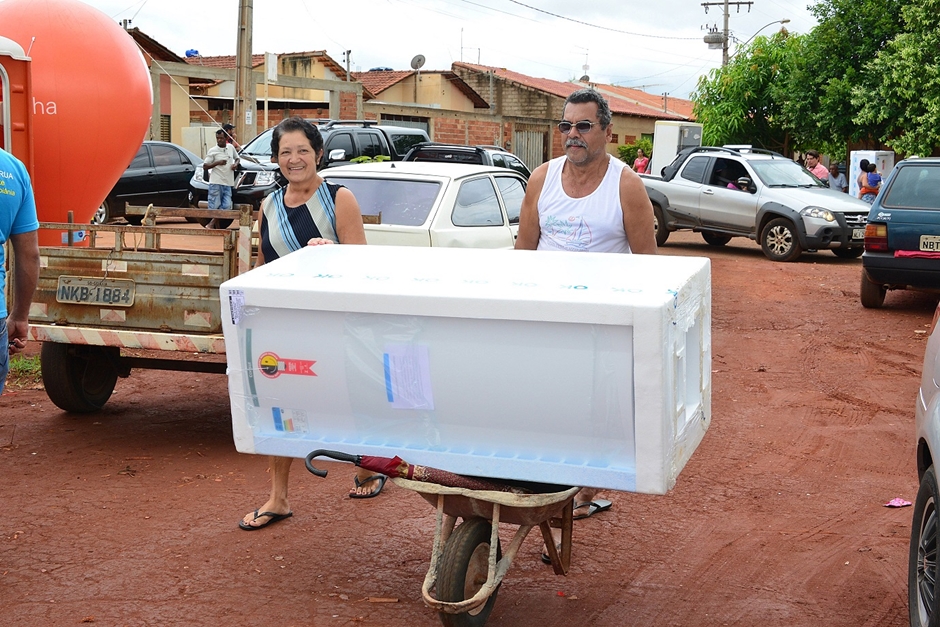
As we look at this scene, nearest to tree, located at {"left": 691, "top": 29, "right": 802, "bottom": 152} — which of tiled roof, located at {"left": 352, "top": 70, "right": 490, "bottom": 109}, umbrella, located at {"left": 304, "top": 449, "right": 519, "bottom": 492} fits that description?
tiled roof, located at {"left": 352, "top": 70, "right": 490, "bottom": 109}

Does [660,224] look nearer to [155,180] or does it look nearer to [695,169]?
[695,169]

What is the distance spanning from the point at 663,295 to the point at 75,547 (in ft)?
10.3

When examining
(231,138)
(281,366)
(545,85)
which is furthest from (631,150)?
(281,366)

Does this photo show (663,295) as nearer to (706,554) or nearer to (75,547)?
(706,554)

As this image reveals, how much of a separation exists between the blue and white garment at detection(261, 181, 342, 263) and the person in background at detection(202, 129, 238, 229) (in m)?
14.8

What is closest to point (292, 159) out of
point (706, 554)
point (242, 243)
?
point (242, 243)

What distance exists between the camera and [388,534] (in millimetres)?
5074

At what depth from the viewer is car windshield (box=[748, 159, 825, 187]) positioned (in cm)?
1795

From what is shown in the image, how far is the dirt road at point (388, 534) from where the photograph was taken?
4258 millimetres

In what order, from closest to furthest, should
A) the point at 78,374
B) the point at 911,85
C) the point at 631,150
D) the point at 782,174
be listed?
the point at 78,374 < the point at 782,174 < the point at 911,85 < the point at 631,150

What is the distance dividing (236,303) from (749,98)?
27827 millimetres

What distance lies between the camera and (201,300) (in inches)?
245

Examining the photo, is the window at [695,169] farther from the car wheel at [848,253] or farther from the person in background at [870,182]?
the person in background at [870,182]

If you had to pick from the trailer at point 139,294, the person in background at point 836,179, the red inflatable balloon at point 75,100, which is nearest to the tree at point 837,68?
the person in background at point 836,179
